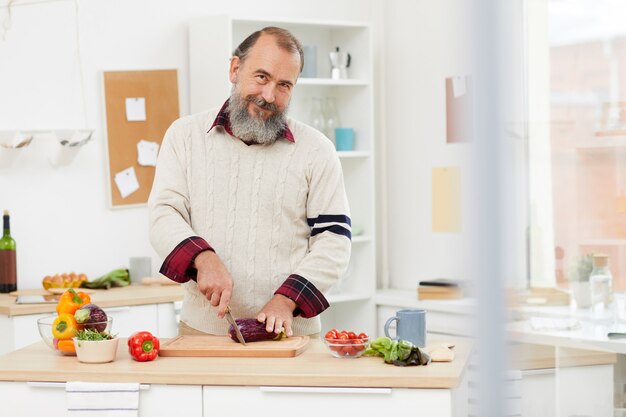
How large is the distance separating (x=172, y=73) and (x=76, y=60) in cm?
46

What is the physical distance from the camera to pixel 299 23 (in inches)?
168

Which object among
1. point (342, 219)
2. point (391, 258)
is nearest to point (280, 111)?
point (342, 219)

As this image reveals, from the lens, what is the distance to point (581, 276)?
2.06 feet

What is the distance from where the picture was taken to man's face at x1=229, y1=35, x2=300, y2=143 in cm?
231

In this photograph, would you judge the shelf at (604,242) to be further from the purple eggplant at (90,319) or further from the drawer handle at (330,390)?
the purple eggplant at (90,319)

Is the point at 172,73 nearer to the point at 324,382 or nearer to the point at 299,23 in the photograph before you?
the point at 299,23

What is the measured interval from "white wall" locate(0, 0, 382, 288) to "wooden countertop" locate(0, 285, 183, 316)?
11.3 inches

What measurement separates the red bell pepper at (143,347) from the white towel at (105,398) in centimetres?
14

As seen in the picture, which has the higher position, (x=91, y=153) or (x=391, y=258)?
(x=91, y=153)

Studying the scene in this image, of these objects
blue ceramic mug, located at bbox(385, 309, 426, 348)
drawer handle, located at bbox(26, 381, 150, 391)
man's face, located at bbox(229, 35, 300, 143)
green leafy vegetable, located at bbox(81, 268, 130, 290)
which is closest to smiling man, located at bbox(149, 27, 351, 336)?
man's face, located at bbox(229, 35, 300, 143)

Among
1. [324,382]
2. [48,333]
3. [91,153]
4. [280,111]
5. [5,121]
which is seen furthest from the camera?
[91,153]

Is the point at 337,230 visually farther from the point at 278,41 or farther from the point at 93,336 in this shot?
the point at 93,336

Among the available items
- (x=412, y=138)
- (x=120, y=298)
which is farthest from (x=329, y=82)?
(x=120, y=298)

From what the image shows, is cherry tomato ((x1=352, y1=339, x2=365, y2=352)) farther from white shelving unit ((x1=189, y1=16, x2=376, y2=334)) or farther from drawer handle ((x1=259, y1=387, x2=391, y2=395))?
white shelving unit ((x1=189, y1=16, x2=376, y2=334))
